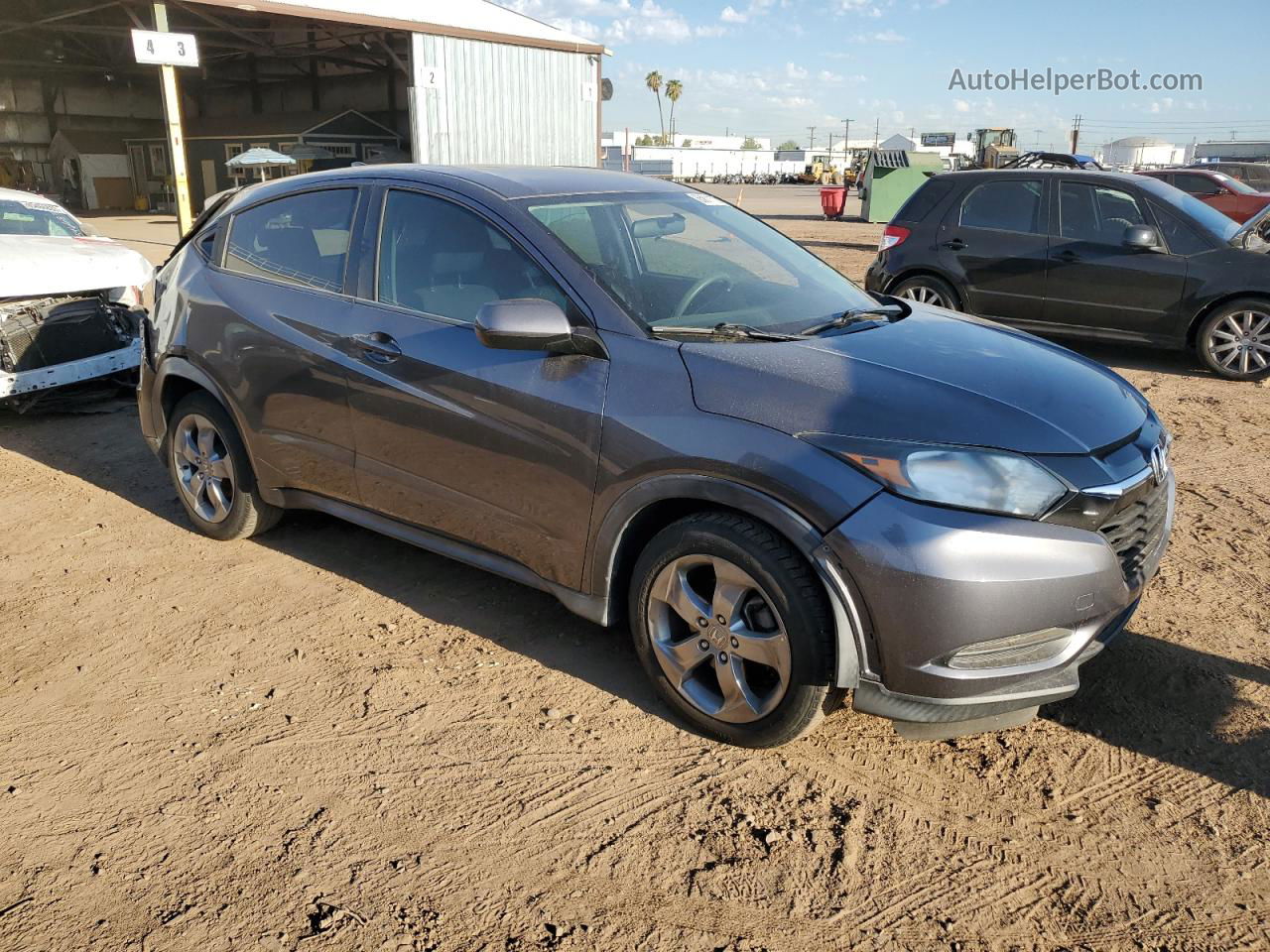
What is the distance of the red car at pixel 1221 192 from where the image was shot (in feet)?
56.5

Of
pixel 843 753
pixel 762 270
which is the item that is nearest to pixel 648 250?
pixel 762 270

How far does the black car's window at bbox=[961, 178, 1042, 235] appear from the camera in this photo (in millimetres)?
9008

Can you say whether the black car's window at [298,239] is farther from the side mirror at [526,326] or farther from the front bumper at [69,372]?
the front bumper at [69,372]

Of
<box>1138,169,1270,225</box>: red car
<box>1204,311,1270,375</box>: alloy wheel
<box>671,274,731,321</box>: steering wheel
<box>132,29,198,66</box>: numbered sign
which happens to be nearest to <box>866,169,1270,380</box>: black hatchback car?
<box>1204,311,1270,375</box>: alloy wheel

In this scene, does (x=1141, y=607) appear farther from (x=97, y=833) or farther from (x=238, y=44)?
(x=238, y=44)

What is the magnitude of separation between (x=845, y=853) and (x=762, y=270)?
222 centimetres

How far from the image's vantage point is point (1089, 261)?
340 inches

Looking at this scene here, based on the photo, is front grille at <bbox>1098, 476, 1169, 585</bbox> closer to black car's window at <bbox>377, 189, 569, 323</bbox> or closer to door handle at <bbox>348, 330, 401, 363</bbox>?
black car's window at <bbox>377, 189, 569, 323</bbox>

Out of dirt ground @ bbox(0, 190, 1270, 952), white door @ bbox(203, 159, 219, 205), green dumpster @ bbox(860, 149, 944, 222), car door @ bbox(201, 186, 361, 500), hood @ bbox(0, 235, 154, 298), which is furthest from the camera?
Answer: white door @ bbox(203, 159, 219, 205)

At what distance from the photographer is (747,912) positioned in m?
2.45

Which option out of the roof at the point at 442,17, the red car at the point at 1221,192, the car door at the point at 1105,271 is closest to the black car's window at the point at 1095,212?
the car door at the point at 1105,271

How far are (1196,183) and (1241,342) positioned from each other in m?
12.2

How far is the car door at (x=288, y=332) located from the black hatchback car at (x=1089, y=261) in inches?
237

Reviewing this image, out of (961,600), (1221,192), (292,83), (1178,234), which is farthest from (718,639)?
(292,83)
